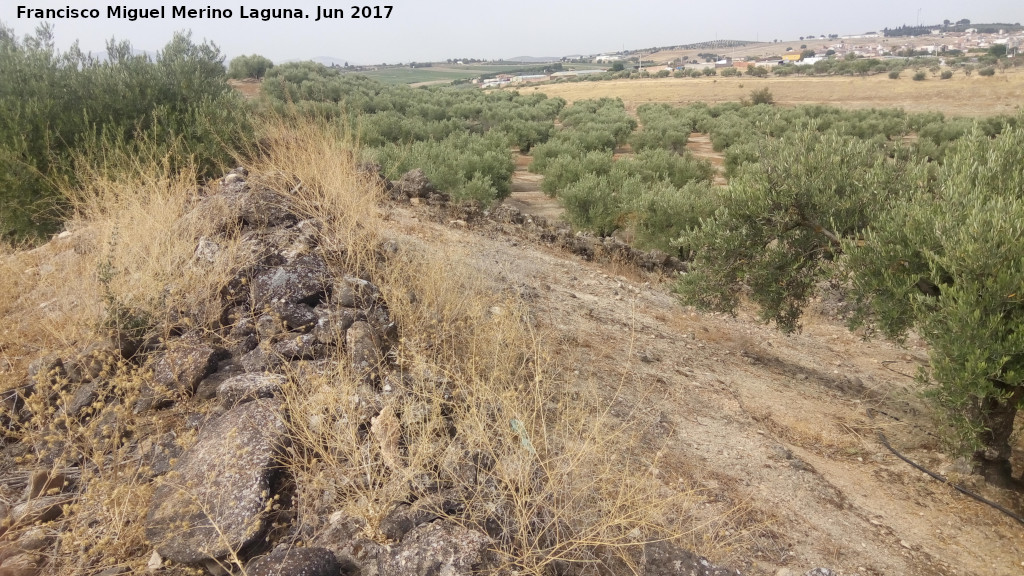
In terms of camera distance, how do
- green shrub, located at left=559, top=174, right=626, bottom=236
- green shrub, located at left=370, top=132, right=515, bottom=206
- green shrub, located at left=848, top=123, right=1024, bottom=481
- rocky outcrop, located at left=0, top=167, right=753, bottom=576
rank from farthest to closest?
green shrub, located at left=370, top=132, right=515, bottom=206 → green shrub, located at left=559, top=174, right=626, bottom=236 → green shrub, located at left=848, top=123, right=1024, bottom=481 → rocky outcrop, located at left=0, top=167, right=753, bottom=576

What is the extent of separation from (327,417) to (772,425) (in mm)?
4877

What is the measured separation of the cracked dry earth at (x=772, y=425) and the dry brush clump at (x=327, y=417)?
62cm

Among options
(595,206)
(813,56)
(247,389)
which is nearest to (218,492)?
(247,389)

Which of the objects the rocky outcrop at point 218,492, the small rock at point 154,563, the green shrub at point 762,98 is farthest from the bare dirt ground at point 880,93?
the small rock at point 154,563

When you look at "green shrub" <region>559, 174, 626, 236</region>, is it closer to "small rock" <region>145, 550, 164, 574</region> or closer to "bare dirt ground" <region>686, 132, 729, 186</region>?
"bare dirt ground" <region>686, 132, 729, 186</region>

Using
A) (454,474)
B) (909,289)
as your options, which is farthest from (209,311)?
(909,289)

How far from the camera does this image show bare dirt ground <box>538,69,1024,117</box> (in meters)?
40.0

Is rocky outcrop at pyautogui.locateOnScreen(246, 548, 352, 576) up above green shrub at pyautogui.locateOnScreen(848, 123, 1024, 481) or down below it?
below

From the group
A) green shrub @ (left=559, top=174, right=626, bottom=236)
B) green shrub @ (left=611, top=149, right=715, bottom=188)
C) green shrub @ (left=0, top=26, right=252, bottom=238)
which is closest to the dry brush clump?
green shrub @ (left=0, top=26, right=252, bottom=238)

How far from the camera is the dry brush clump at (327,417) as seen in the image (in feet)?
10.1

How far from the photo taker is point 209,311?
16.3ft

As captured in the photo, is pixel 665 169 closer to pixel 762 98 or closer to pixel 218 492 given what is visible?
pixel 218 492

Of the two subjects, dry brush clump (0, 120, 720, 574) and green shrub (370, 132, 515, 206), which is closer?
dry brush clump (0, 120, 720, 574)

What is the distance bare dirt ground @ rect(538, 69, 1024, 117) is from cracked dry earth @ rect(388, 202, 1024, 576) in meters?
37.7
